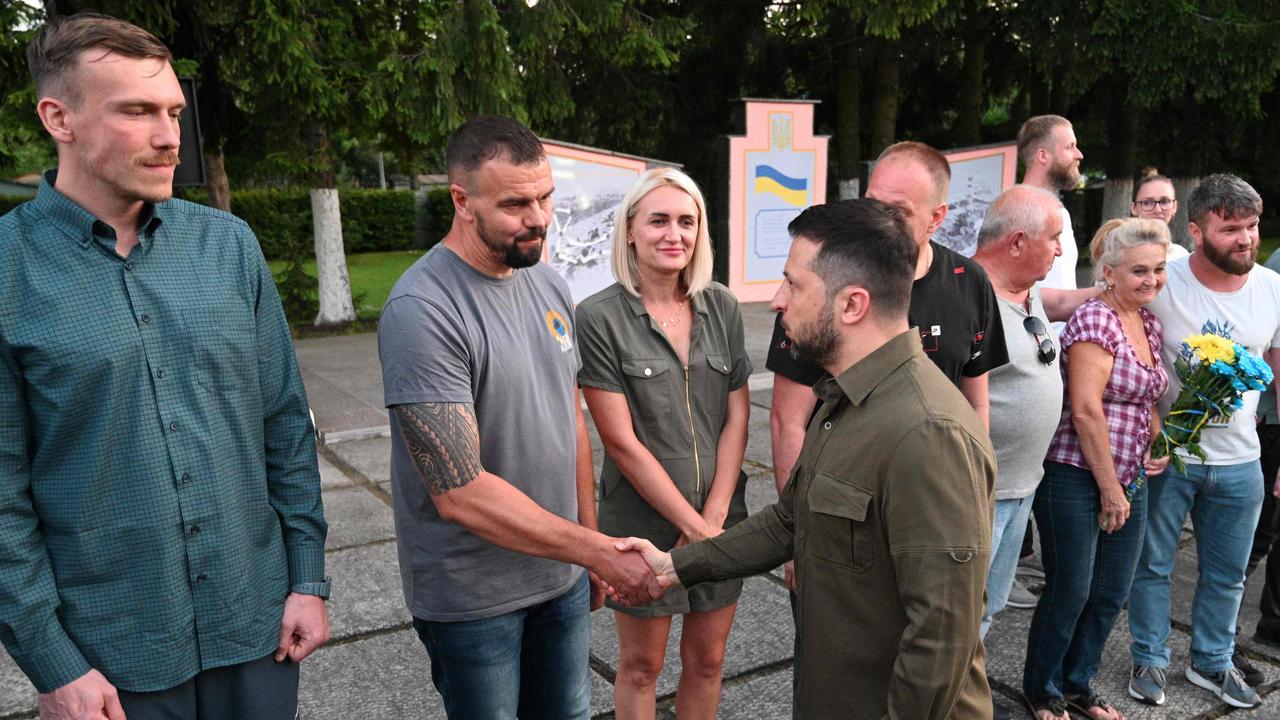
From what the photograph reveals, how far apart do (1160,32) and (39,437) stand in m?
15.8

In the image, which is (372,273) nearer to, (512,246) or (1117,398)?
(1117,398)

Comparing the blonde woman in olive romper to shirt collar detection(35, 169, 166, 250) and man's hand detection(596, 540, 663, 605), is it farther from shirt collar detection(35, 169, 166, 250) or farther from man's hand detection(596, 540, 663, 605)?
shirt collar detection(35, 169, 166, 250)

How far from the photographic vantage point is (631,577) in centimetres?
267

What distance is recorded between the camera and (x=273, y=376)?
2.25m

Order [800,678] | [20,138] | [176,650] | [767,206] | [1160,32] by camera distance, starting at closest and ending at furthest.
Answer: [176,650] → [800,678] → [20,138] → [767,206] → [1160,32]

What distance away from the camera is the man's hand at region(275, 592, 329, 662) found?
7.38 ft

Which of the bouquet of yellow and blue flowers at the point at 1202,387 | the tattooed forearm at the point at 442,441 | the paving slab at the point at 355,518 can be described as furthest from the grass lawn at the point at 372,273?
the tattooed forearm at the point at 442,441

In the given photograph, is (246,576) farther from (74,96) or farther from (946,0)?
(946,0)

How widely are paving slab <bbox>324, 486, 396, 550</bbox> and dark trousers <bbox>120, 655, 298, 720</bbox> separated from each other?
126 inches

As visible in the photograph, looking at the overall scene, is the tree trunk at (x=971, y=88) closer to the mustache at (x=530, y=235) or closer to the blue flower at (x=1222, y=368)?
the blue flower at (x=1222, y=368)

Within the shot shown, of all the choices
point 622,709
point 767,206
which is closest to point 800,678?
point 622,709

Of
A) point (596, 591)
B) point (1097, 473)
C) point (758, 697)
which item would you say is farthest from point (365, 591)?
point (1097, 473)

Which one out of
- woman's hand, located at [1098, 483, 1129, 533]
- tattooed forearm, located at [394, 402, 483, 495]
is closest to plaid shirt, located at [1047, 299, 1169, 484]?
woman's hand, located at [1098, 483, 1129, 533]

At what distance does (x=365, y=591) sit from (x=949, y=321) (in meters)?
3.25
